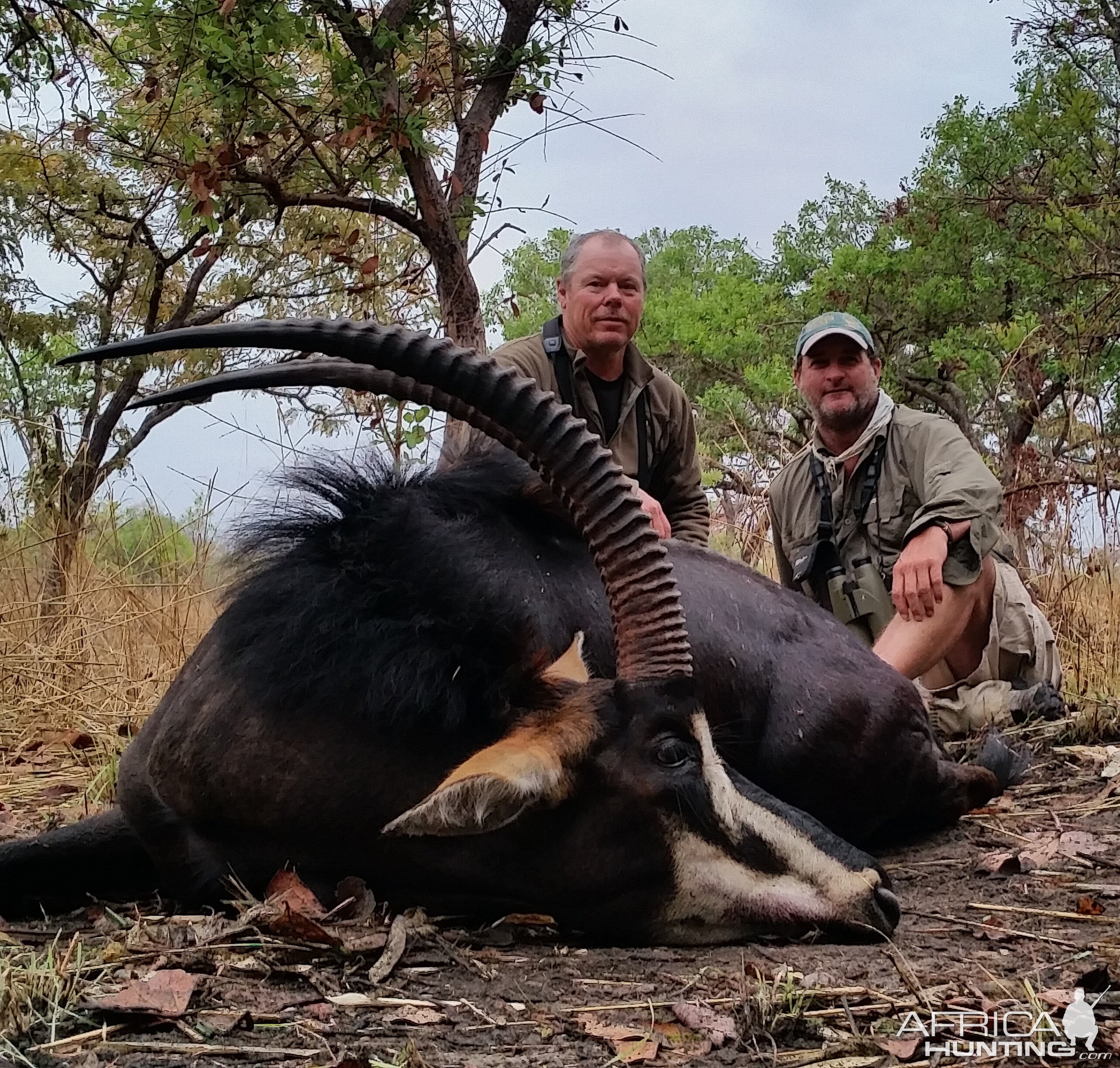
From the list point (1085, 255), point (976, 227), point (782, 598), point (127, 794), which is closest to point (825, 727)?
point (782, 598)

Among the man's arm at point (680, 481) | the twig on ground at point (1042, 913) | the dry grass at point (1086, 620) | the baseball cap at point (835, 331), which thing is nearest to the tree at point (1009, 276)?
the dry grass at point (1086, 620)

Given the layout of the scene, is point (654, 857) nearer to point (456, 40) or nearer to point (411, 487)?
point (411, 487)

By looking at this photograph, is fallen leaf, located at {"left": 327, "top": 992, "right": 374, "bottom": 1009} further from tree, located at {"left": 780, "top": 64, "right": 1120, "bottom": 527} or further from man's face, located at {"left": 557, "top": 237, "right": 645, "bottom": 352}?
tree, located at {"left": 780, "top": 64, "right": 1120, "bottom": 527}

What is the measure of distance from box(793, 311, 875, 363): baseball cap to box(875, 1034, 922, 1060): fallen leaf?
4.12m

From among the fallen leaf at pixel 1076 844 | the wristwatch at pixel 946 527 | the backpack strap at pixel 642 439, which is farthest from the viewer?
the backpack strap at pixel 642 439

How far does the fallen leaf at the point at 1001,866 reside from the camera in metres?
3.50

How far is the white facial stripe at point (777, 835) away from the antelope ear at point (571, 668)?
35 centimetres

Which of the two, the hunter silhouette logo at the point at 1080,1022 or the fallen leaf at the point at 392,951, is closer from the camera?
the hunter silhouette logo at the point at 1080,1022

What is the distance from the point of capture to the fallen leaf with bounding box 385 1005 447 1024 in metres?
2.31

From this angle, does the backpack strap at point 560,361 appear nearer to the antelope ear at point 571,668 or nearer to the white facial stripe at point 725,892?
the antelope ear at point 571,668

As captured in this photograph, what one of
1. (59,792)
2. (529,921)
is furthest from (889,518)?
(59,792)

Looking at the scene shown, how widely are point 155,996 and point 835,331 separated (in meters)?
4.42

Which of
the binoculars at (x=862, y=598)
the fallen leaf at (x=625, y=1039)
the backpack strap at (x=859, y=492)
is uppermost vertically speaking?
the backpack strap at (x=859, y=492)

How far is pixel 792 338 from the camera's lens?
18.9 metres
